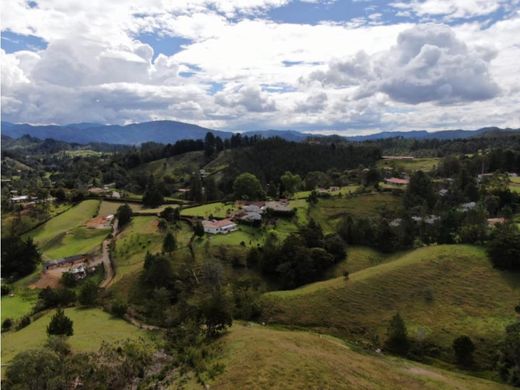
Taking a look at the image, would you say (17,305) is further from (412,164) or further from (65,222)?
(412,164)

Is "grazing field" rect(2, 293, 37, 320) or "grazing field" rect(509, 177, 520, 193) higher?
"grazing field" rect(509, 177, 520, 193)

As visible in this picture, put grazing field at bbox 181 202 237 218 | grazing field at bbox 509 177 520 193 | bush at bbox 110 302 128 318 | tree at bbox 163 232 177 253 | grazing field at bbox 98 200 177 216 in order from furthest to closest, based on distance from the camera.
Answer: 1. grazing field at bbox 509 177 520 193
2. grazing field at bbox 98 200 177 216
3. grazing field at bbox 181 202 237 218
4. tree at bbox 163 232 177 253
5. bush at bbox 110 302 128 318

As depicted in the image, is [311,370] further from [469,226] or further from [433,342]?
[469,226]

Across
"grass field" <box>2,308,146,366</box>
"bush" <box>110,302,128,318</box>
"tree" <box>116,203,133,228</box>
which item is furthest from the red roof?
"grass field" <box>2,308,146,366</box>

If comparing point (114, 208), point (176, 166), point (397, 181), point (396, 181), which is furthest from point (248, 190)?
point (176, 166)

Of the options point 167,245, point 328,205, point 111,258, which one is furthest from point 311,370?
point 328,205

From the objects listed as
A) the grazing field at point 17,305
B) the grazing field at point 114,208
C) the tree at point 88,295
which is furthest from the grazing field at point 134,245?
the grazing field at point 17,305

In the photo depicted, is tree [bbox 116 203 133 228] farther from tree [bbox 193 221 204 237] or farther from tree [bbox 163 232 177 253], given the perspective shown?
tree [bbox 163 232 177 253]
